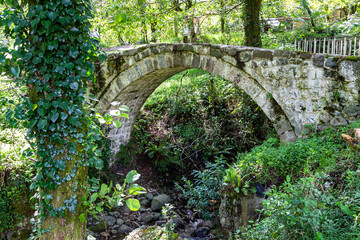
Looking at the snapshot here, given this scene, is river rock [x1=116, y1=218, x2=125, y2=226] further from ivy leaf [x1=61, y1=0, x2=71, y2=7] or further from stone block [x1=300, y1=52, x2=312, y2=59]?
ivy leaf [x1=61, y1=0, x2=71, y2=7]

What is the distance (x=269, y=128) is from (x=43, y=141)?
5.38m

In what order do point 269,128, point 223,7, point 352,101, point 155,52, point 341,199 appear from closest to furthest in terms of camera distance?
point 341,199 < point 352,101 < point 155,52 < point 269,128 < point 223,7

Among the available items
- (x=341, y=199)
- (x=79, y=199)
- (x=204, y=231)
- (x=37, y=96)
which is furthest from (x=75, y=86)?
(x=204, y=231)

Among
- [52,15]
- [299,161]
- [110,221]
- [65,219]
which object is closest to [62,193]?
[65,219]

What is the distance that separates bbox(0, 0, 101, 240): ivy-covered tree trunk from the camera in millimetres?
2318

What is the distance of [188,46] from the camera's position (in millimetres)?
5742

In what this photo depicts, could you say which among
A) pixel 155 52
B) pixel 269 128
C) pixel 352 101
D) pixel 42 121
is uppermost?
pixel 155 52

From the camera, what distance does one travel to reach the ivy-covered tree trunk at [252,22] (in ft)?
21.2

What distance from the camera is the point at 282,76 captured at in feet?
15.3

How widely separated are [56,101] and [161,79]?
502 centimetres

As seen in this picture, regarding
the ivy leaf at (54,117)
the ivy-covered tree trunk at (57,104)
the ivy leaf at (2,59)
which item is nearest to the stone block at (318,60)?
the ivy-covered tree trunk at (57,104)

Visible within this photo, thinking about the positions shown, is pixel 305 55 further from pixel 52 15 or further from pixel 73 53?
pixel 52 15

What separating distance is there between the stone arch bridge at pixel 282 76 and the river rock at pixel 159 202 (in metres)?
2.74

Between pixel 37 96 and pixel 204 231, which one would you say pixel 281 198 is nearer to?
pixel 37 96
